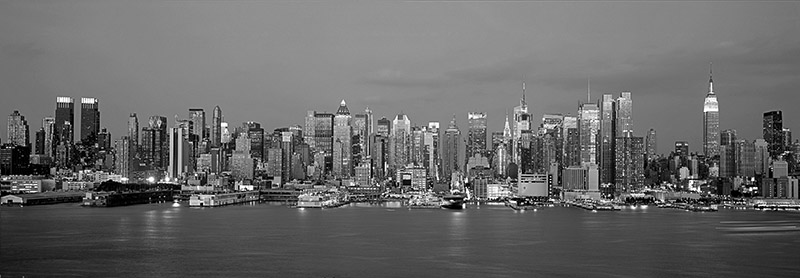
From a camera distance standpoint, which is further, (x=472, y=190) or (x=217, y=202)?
(x=472, y=190)

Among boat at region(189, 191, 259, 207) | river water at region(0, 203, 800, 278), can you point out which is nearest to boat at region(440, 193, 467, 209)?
boat at region(189, 191, 259, 207)

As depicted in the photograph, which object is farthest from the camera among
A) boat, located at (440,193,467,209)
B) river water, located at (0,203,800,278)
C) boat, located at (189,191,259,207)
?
boat, located at (440,193,467,209)

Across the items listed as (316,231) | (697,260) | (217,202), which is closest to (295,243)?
(316,231)

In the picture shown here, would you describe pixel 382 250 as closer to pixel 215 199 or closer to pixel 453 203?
pixel 453 203

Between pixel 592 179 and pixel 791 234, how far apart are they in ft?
363

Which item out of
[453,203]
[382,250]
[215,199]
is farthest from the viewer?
[453,203]

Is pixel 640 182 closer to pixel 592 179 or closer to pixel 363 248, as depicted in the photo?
pixel 592 179

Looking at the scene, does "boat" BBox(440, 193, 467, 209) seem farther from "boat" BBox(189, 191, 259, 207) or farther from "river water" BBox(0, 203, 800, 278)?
"river water" BBox(0, 203, 800, 278)

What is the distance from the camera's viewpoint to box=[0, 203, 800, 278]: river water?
3991 cm

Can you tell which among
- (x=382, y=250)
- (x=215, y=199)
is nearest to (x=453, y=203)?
(x=215, y=199)

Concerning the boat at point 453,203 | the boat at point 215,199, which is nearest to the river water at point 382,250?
the boat at point 215,199

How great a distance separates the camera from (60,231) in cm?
6103

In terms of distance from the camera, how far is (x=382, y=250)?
1907 inches

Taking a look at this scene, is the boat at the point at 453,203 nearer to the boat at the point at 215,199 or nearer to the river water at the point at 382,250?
the boat at the point at 215,199
